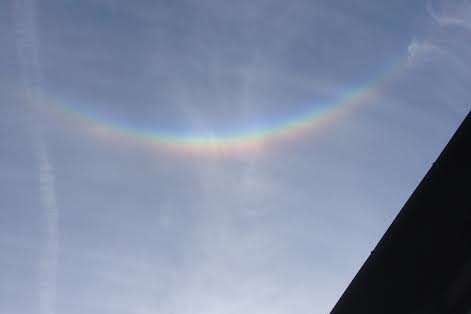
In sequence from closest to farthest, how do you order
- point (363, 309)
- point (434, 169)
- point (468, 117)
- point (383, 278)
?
point (468, 117), point (434, 169), point (383, 278), point (363, 309)

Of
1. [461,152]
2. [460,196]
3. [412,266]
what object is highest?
[461,152]

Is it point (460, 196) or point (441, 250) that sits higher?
point (460, 196)

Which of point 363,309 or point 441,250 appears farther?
point 363,309

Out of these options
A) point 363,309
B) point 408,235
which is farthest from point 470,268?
point 363,309

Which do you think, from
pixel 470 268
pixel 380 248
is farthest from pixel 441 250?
pixel 380 248

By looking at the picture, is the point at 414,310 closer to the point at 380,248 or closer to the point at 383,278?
the point at 383,278

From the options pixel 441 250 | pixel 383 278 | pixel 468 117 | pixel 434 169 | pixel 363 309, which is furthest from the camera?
pixel 363 309

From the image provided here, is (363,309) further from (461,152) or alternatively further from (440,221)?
(461,152)
